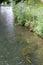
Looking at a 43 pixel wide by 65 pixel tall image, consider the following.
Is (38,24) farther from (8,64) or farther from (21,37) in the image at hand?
(8,64)

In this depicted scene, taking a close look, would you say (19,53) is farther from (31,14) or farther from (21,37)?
(31,14)

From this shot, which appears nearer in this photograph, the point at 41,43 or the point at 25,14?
the point at 41,43

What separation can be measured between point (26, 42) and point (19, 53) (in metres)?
2.40

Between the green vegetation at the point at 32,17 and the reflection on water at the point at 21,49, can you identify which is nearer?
the reflection on water at the point at 21,49

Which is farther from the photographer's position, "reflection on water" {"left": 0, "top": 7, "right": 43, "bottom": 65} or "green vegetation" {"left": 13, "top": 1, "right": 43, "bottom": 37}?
"green vegetation" {"left": 13, "top": 1, "right": 43, "bottom": 37}

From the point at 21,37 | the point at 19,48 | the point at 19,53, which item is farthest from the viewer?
the point at 21,37

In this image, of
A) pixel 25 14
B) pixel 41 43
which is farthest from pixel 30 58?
pixel 25 14

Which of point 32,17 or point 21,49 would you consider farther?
point 32,17

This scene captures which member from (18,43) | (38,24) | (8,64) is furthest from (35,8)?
(8,64)

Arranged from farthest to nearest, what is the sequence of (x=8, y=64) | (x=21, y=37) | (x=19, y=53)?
(x=21, y=37), (x=19, y=53), (x=8, y=64)

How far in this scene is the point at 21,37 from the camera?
52.2 feet

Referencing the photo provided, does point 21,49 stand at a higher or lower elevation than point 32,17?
lower

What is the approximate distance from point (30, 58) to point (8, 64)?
4.26 ft

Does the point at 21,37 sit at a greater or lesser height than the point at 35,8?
lesser
